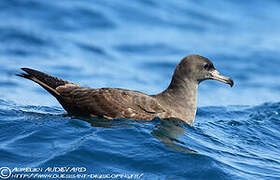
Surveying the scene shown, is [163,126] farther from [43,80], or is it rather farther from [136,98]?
[43,80]

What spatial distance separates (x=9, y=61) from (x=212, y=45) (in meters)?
6.76

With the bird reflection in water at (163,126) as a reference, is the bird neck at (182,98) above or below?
above

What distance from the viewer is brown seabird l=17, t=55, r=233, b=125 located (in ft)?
25.5

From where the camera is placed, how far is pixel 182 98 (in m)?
8.42

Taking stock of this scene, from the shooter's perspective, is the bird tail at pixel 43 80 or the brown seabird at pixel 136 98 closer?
the brown seabird at pixel 136 98

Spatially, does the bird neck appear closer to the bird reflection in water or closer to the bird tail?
the bird reflection in water

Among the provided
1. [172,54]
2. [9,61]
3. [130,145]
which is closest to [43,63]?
[9,61]

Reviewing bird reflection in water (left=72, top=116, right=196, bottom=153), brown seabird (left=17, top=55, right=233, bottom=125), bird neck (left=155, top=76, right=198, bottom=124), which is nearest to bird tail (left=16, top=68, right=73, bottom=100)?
brown seabird (left=17, top=55, right=233, bottom=125)

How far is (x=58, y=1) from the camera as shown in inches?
690

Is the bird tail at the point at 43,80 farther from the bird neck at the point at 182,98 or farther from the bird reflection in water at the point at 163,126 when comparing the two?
the bird neck at the point at 182,98

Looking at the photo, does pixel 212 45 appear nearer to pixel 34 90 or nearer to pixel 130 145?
pixel 34 90

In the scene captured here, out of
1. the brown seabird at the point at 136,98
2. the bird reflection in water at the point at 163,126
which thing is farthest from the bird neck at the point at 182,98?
the bird reflection in water at the point at 163,126

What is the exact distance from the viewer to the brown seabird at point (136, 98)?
7758mm

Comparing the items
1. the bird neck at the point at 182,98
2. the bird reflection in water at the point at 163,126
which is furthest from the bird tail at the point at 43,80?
the bird neck at the point at 182,98
